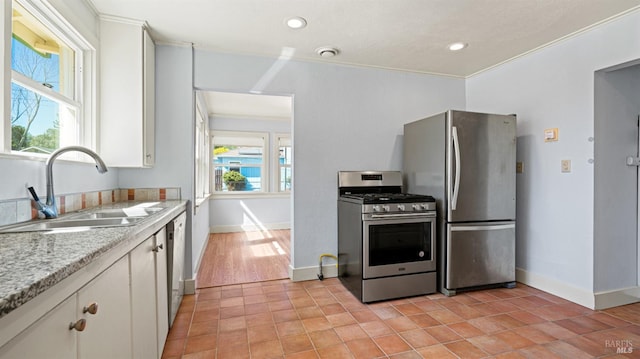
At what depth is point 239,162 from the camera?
6.02m

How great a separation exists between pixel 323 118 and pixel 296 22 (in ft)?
3.47

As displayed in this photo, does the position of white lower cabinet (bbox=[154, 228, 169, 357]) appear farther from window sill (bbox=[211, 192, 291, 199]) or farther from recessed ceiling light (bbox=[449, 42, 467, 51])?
window sill (bbox=[211, 192, 291, 199])

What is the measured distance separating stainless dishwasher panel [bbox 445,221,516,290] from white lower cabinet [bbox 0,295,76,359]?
268cm

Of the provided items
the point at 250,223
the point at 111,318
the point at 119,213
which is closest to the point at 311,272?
the point at 119,213

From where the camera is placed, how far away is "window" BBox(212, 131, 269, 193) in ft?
19.4

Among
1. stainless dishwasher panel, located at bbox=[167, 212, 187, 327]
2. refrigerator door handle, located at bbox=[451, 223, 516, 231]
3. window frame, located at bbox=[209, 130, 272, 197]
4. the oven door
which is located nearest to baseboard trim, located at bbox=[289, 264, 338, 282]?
the oven door

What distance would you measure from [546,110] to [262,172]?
481 centimetres

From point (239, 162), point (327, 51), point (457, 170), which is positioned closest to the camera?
point (457, 170)

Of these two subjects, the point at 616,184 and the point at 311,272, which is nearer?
the point at 616,184

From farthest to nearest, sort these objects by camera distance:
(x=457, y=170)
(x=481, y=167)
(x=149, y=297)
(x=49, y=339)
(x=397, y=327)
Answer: (x=481, y=167)
(x=457, y=170)
(x=397, y=327)
(x=149, y=297)
(x=49, y=339)

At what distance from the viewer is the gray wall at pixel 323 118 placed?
9.75 feet

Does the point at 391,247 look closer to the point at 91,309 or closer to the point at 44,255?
the point at 91,309

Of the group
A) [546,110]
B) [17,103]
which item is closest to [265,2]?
[17,103]
